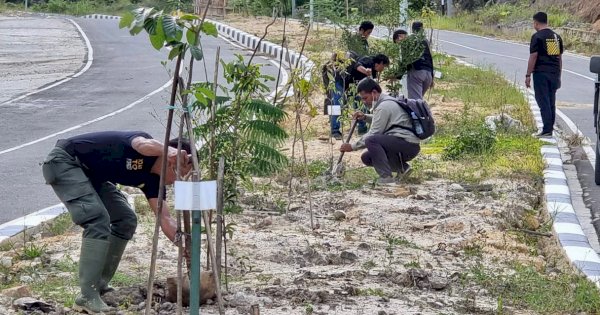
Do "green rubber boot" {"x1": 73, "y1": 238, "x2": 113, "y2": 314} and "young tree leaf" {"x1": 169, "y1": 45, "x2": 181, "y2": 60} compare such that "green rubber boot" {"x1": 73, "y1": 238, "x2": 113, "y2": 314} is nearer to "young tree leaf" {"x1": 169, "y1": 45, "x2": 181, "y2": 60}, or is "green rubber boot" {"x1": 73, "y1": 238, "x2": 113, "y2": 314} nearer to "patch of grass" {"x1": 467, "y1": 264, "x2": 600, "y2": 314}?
"young tree leaf" {"x1": 169, "y1": 45, "x2": 181, "y2": 60}

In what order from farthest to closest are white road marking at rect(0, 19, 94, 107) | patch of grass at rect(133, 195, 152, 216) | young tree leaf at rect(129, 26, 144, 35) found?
1. white road marking at rect(0, 19, 94, 107)
2. patch of grass at rect(133, 195, 152, 216)
3. young tree leaf at rect(129, 26, 144, 35)

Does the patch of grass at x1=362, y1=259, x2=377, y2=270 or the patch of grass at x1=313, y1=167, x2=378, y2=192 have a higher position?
the patch of grass at x1=362, y1=259, x2=377, y2=270

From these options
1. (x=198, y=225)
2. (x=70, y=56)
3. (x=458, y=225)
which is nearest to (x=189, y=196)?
(x=198, y=225)

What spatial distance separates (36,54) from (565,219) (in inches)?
870

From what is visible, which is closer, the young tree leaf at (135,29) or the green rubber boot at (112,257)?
the young tree leaf at (135,29)

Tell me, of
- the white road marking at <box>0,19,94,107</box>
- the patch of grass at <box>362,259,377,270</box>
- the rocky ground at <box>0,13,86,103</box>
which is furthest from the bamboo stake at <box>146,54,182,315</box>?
the rocky ground at <box>0,13,86,103</box>

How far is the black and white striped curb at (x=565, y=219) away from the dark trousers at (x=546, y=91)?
2.38 feet

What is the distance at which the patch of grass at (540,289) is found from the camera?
6082mm

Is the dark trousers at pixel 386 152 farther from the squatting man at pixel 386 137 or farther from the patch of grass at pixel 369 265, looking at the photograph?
the patch of grass at pixel 369 265

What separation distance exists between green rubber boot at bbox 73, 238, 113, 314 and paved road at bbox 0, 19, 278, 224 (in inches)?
120

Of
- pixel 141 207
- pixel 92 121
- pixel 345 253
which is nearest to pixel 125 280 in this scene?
pixel 345 253

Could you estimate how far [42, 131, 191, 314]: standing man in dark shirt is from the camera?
5.91 m

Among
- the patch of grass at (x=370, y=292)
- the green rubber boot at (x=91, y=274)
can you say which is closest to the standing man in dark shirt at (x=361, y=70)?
the patch of grass at (x=370, y=292)

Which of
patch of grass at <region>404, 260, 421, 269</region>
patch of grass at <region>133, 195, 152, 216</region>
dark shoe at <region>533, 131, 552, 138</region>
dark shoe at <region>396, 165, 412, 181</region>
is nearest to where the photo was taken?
patch of grass at <region>404, 260, 421, 269</region>
